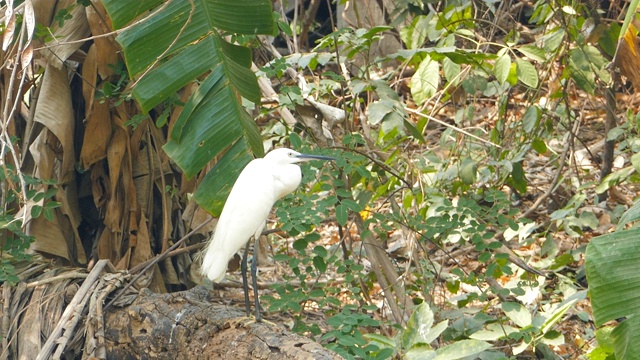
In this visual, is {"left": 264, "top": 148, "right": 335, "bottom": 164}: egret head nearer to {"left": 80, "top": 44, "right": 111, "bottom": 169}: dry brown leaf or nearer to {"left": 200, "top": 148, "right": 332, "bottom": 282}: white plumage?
{"left": 200, "top": 148, "right": 332, "bottom": 282}: white plumage

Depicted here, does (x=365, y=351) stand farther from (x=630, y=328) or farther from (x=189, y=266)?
(x=189, y=266)

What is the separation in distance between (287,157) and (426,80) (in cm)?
92

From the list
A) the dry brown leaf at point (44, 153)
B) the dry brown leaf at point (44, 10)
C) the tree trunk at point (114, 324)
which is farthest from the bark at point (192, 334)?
the dry brown leaf at point (44, 10)

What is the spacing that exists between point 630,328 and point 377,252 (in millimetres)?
1892

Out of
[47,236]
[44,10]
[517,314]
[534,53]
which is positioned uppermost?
[44,10]

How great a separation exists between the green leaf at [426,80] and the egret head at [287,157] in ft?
2.60

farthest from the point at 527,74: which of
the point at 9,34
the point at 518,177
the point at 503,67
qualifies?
the point at 9,34

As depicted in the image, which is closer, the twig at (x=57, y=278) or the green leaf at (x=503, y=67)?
the twig at (x=57, y=278)

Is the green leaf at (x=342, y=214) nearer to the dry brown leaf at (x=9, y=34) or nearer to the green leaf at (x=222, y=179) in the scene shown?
the green leaf at (x=222, y=179)

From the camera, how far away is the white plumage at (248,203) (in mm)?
3027

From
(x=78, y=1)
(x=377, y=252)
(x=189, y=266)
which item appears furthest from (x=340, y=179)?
(x=78, y=1)

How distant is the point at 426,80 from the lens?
12.3 ft

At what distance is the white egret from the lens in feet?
9.93

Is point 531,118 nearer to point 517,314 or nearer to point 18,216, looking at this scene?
point 517,314
